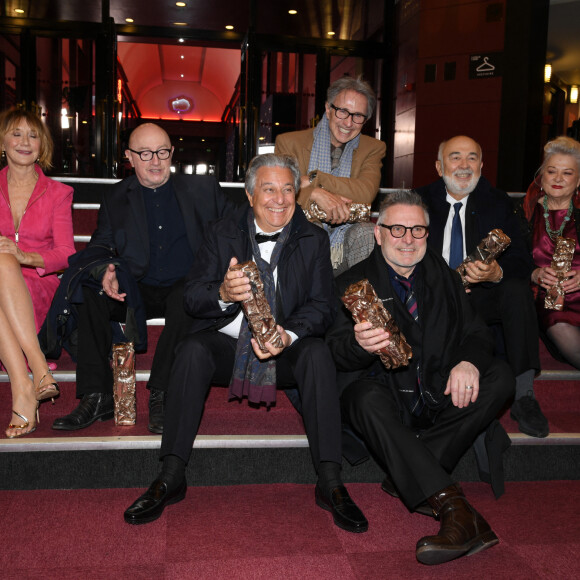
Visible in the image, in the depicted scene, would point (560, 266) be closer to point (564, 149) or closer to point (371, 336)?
point (564, 149)

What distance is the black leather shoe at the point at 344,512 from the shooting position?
2074 millimetres

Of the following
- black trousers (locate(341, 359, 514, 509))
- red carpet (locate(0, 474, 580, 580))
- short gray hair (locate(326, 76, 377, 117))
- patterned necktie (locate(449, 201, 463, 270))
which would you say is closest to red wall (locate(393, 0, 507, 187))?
short gray hair (locate(326, 76, 377, 117))

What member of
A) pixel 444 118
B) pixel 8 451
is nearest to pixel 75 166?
pixel 444 118

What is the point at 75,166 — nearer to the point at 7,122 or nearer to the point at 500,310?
the point at 7,122

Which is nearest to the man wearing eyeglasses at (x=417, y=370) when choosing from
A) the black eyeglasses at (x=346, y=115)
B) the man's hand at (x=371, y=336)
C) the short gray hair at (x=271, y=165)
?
the man's hand at (x=371, y=336)

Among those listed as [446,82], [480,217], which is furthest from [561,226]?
[446,82]

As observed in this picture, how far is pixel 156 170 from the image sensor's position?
2869 millimetres

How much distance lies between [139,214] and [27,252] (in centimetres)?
53

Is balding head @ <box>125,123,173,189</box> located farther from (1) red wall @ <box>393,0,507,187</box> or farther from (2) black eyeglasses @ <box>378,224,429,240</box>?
(1) red wall @ <box>393,0,507,187</box>

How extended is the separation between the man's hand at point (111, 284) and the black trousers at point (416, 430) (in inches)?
40.8

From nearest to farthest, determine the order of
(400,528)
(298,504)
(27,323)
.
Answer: (400,528), (298,504), (27,323)

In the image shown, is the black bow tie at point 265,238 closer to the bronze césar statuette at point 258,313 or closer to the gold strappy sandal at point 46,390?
the bronze césar statuette at point 258,313

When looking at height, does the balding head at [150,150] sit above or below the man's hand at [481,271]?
above

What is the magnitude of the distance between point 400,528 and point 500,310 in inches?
41.8
